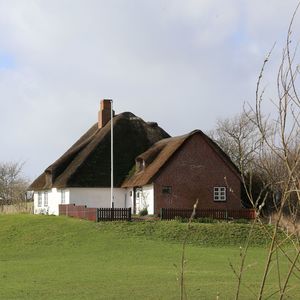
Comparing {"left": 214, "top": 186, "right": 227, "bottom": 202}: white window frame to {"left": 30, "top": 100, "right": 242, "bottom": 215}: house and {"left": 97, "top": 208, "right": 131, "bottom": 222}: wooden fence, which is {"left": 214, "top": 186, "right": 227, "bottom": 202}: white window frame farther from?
{"left": 97, "top": 208, "right": 131, "bottom": 222}: wooden fence

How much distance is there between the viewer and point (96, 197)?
55.8 metres

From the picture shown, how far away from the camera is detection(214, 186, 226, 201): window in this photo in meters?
51.5

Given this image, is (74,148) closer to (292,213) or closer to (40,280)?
(40,280)

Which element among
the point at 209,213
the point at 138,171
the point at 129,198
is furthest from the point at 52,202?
the point at 209,213

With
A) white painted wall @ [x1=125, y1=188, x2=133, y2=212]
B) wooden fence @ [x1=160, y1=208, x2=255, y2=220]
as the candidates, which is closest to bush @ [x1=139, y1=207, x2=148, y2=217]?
white painted wall @ [x1=125, y1=188, x2=133, y2=212]

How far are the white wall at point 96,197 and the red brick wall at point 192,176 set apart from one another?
23.8 ft

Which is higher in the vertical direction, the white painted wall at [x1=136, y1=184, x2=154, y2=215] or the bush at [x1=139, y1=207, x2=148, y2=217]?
the white painted wall at [x1=136, y1=184, x2=154, y2=215]

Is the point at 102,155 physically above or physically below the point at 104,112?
below

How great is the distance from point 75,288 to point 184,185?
3294 centimetres

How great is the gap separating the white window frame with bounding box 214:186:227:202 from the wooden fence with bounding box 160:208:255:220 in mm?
3999

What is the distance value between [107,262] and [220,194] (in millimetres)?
25065

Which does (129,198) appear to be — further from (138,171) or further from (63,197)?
(63,197)

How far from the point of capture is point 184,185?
50531mm

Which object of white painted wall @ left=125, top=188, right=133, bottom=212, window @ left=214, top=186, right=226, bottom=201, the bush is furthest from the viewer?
white painted wall @ left=125, top=188, right=133, bottom=212
